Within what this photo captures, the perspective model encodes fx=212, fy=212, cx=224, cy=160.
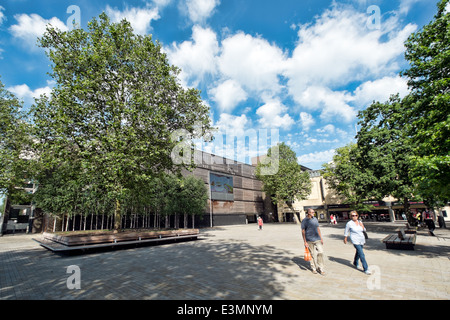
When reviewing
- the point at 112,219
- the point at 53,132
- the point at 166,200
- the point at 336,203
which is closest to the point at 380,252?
the point at 53,132

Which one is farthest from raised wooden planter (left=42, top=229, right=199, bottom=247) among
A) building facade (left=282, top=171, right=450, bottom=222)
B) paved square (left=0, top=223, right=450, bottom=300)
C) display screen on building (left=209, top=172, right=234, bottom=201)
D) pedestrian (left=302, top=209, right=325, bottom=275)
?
building facade (left=282, top=171, right=450, bottom=222)

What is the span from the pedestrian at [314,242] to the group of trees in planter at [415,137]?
4.14 m

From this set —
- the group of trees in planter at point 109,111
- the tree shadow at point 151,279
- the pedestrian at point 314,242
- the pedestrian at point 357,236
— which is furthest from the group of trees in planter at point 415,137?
the group of trees in planter at point 109,111

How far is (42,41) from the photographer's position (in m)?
13.1

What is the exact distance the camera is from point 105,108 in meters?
13.5

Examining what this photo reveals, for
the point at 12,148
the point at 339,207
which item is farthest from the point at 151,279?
the point at 339,207

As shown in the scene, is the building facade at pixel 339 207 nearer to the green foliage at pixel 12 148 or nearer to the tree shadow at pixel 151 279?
the tree shadow at pixel 151 279

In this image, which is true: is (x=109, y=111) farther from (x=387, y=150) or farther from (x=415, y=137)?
(x=387, y=150)

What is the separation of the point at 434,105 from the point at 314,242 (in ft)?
22.0

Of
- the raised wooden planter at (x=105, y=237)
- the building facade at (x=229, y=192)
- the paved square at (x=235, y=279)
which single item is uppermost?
the building facade at (x=229, y=192)

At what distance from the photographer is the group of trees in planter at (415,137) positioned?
7.24m

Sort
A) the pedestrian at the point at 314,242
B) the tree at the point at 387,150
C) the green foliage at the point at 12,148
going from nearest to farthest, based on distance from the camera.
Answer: the pedestrian at the point at 314,242 < the tree at the point at 387,150 < the green foliage at the point at 12,148

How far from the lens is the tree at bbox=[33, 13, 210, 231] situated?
12148 mm
